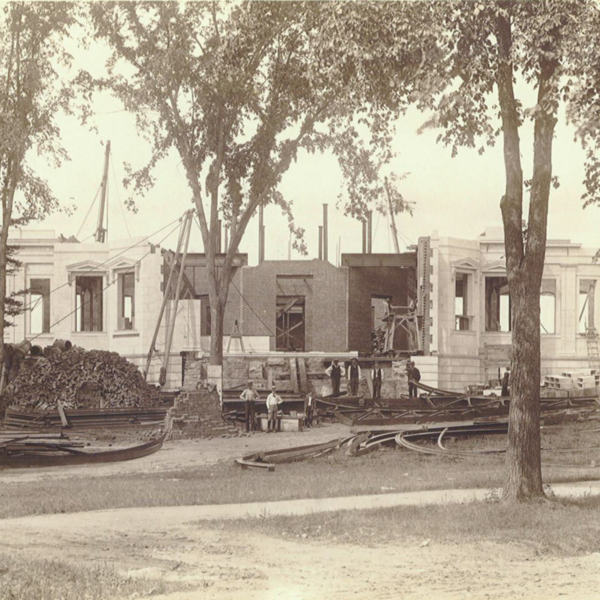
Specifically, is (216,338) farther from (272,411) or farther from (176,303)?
(176,303)

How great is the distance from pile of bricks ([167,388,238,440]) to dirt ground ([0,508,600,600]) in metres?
13.7

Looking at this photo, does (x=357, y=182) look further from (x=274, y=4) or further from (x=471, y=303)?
(x=471, y=303)

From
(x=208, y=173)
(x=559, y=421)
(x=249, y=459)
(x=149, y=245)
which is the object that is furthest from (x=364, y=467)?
(x=149, y=245)

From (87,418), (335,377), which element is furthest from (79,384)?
(335,377)

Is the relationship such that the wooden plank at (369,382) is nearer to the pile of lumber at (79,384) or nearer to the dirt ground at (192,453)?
the dirt ground at (192,453)

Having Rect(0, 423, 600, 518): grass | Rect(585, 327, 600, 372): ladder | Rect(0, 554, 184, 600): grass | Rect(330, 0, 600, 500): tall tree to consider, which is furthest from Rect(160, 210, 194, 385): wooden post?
Rect(0, 554, 184, 600): grass

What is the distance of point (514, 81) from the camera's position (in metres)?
13.9

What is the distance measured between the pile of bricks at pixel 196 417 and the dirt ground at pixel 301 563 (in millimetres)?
13722

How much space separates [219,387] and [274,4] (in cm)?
1120

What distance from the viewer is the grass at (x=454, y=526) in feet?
37.1

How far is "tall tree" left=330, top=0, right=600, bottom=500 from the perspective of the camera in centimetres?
1259

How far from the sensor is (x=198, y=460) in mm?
21172

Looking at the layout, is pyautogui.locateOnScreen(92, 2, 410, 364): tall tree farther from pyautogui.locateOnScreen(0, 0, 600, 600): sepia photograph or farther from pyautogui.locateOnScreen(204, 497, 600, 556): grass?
pyautogui.locateOnScreen(204, 497, 600, 556): grass

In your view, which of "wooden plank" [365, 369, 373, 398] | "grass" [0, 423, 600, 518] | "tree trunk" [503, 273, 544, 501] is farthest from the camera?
"wooden plank" [365, 369, 373, 398]
